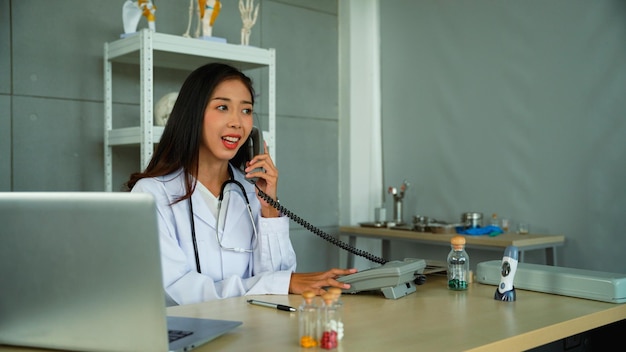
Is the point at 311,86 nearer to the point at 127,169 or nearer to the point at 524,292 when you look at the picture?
the point at 127,169

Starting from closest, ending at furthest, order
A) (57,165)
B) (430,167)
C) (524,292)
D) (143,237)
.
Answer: (143,237)
(524,292)
(57,165)
(430,167)

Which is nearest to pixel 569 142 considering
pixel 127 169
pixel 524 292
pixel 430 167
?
pixel 430 167

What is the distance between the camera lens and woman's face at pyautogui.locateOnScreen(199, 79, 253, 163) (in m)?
2.30

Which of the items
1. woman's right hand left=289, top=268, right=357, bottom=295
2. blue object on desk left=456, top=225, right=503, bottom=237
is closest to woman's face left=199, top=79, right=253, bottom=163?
woman's right hand left=289, top=268, right=357, bottom=295

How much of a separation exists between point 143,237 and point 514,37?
3.41 metres

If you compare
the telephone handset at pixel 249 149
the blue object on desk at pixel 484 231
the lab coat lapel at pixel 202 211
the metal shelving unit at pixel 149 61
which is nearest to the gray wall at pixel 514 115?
the blue object on desk at pixel 484 231

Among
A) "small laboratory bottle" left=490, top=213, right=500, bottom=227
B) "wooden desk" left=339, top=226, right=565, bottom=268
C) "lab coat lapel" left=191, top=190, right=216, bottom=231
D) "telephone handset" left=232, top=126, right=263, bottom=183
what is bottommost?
"wooden desk" left=339, top=226, right=565, bottom=268

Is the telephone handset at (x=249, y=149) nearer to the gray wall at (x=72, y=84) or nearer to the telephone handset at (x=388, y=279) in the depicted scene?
the telephone handset at (x=388, y=279)

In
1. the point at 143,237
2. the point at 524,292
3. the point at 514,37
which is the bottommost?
the point at 524,292

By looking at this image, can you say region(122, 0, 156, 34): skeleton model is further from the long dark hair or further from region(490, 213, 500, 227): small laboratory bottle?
region(490, 213, 500, 227): small laboratory bottle

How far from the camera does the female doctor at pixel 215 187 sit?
2176 mm

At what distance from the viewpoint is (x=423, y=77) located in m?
4.60

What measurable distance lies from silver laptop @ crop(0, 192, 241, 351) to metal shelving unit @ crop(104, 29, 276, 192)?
1.98 metres

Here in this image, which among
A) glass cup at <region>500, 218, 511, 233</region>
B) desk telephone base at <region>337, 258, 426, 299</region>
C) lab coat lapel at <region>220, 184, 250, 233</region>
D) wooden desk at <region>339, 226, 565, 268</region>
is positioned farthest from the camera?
glass cup at <region>500, 218, 511, 233</region>
